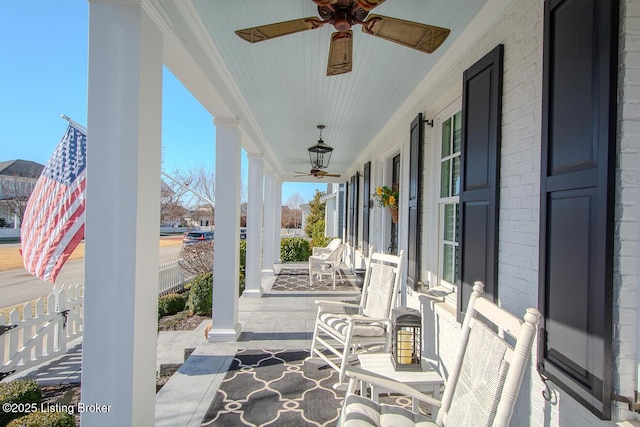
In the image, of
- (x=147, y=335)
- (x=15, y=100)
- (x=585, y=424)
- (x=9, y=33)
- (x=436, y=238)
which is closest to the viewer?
(x=585, y=424)

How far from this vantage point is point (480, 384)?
1403mm

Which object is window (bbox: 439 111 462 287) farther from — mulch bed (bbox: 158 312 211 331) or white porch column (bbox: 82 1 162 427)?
mulch bed (bbox: 158 312 211 331)

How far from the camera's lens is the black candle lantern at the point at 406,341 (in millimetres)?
2166

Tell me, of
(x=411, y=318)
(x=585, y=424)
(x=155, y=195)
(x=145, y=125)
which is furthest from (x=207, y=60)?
(x=585, y=424)

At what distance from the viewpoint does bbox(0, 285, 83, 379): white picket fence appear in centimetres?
344

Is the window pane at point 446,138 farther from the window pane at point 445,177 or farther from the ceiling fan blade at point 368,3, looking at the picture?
the ceiling fan blade at point 368,3

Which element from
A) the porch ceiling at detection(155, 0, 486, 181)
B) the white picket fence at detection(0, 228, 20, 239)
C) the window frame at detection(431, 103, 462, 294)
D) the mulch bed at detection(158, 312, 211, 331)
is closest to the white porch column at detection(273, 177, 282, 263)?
the mulch bed at detection(158, 312, 211, 331)

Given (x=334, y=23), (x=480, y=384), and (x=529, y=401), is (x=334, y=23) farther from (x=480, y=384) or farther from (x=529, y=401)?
(x=529, y=401)

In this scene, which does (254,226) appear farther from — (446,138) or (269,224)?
(446,138)

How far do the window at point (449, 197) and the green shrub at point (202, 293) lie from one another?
12.4ft

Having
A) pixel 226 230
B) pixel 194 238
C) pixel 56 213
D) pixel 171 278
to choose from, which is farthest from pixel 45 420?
pixel 194 238

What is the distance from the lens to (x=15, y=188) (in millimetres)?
19578

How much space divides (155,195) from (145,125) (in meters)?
0.35

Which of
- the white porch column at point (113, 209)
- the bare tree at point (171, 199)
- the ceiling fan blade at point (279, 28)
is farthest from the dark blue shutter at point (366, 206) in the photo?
the bare tree at point (171, 199)
